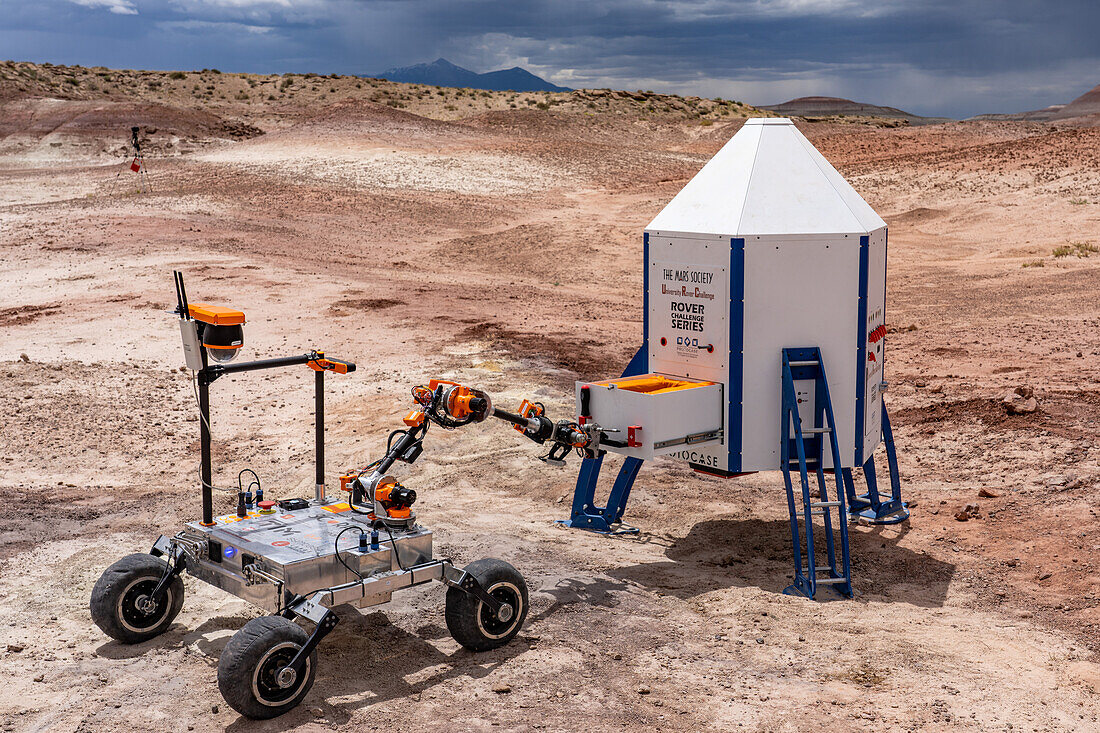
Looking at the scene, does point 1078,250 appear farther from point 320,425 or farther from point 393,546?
point 393,546

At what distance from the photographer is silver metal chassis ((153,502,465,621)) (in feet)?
20.7

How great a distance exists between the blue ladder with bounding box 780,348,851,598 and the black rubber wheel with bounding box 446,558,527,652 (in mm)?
2369

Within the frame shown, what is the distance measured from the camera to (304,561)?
631 centimetres

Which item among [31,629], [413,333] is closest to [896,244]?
[413,333]

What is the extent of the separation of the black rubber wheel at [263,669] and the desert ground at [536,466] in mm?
→ 159

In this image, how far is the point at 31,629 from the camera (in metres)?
7.19

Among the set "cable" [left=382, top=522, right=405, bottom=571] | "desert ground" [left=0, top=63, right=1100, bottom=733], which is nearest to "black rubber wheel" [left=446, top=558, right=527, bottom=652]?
"desert ground" [left=0, top=63, right=1100, bottom=733]

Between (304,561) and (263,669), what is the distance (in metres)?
0.70

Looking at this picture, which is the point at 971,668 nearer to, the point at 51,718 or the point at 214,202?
the point at 51,718

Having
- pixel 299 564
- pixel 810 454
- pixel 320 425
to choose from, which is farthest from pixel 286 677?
pixel 810 454

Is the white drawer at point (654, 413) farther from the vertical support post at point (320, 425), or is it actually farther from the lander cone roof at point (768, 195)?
the vertical support post at point (320, 425)

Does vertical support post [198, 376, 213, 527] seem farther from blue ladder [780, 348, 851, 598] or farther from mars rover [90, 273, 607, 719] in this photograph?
blue ladder [780, 348, 851, 598]

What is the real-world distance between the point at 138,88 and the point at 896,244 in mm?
56368

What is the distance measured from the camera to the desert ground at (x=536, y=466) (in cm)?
635
